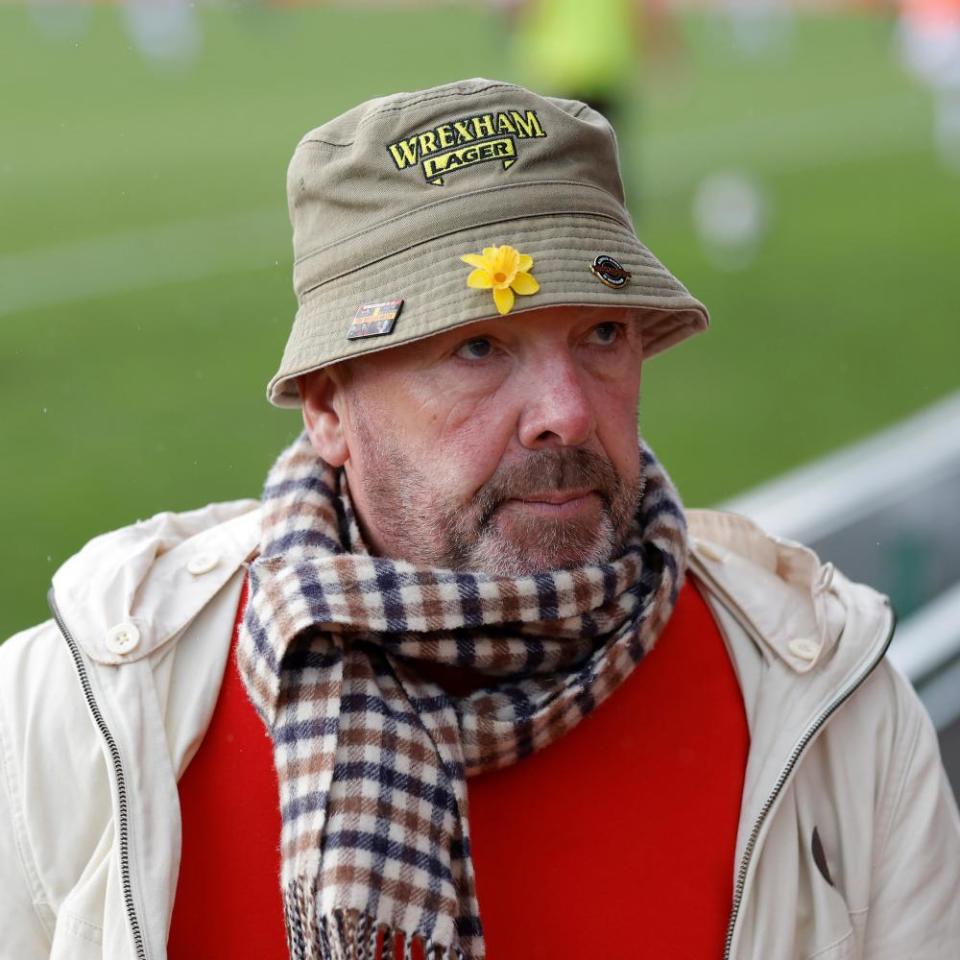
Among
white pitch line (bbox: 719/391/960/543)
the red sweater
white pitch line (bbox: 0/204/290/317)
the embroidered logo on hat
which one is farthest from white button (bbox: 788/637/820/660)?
white pitch line (bbox: 0/204/290/317)

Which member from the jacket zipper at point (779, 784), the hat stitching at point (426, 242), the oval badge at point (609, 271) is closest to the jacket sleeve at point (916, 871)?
the jacket zipper at point (779, 784)

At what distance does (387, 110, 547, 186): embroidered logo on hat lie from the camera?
2223mm

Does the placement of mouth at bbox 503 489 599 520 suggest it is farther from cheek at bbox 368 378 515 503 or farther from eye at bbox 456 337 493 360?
eye at bbox 456 337 493 360

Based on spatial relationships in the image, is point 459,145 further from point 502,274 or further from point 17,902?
point 17,902

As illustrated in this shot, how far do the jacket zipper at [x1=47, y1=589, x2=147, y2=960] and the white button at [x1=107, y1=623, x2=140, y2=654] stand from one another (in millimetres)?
46

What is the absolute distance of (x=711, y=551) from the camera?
100 inches

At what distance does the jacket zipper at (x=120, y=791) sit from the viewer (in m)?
2.02

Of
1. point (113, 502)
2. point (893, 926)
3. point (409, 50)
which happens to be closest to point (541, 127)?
point (893, 926)

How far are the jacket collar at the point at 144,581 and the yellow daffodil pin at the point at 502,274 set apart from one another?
57 centimetres

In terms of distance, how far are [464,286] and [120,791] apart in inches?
32.7

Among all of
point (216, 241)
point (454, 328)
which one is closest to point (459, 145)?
point (454, 328)

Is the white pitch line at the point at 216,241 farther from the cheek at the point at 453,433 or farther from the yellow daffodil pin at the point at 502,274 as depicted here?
the yellow daffodil pin at the point at 502,274

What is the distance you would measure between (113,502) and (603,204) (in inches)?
213

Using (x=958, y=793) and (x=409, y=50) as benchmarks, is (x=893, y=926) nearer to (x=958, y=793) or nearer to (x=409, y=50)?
(x=958, y=793)
